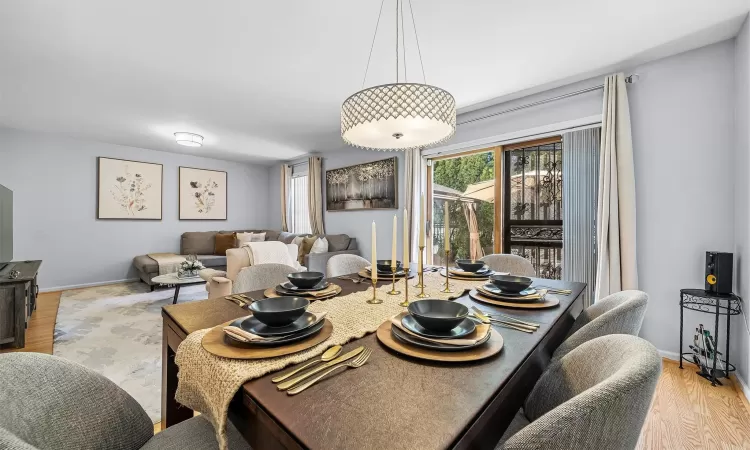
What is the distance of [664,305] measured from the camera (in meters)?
2.43

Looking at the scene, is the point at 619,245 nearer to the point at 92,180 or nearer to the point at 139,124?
the point at 139,124

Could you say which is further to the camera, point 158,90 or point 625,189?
point 158,90

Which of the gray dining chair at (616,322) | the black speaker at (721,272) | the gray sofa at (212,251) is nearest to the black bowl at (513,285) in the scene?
the gray dining chair at (616,322)

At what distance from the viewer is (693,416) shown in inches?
67.6

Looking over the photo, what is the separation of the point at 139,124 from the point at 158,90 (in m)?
1.37

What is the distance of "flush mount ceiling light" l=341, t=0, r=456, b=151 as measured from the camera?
1.39 metres

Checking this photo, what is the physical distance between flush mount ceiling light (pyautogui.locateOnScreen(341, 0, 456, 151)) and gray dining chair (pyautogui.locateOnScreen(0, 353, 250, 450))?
1.28 metres

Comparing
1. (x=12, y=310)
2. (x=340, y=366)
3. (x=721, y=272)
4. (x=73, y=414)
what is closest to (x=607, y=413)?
(x=340, y=366)

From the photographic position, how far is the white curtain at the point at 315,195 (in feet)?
18.4

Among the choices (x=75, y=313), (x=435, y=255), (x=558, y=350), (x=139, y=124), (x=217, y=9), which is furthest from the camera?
(x=435, y=255)

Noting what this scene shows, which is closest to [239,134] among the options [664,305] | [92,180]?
[92,180]

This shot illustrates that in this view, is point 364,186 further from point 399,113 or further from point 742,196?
point 742,196

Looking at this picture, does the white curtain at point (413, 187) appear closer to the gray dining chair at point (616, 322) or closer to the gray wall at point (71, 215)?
the gray dining chair at point (616, 322)

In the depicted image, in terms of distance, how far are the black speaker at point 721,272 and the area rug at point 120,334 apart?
3431 millimetres
